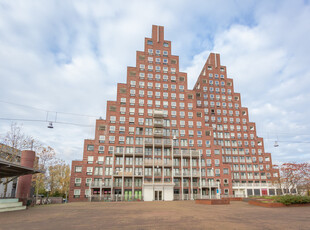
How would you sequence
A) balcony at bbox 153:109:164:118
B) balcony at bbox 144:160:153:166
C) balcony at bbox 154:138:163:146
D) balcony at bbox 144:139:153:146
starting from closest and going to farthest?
balcony at bbox 144:160:153:166, balcony at bbox 144:139:153:146, balcony at bbox 154:138:163:146, balcony at bbox 153:109:164:118

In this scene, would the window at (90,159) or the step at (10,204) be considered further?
the window at (90,159)

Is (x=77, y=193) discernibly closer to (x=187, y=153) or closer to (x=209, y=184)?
(x=187, y=153)

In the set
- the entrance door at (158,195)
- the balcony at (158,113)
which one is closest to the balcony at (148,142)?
the balcony at (158,113)

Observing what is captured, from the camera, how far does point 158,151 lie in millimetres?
55500

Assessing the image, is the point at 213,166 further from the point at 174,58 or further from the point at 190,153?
the point at 174,58

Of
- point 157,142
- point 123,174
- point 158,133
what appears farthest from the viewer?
point 158,133

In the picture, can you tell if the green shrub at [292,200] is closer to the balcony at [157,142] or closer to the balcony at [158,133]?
the balcony at [157,142]

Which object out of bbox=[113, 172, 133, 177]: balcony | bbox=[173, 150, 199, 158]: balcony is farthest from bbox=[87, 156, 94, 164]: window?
bbox=[173, 150, 199, 158]: balcony

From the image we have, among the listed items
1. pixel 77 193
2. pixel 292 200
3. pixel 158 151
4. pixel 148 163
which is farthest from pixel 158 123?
pixel 292 200

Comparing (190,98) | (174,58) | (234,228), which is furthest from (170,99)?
(234,228)

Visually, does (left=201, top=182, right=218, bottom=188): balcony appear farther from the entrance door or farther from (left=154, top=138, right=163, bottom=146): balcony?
(left=154, top=138, right=163, bottom=146): balcony

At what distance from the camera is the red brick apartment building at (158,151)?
167 feet

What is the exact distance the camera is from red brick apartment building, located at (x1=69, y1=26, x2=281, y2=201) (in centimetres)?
5084

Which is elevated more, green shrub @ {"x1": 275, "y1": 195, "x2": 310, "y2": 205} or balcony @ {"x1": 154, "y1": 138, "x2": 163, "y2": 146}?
balcony @ {"x1": 154, "y1": 138, "x2": 163, "y2": 146}
